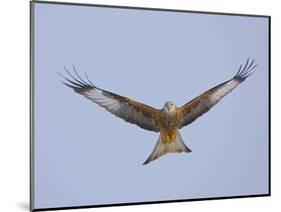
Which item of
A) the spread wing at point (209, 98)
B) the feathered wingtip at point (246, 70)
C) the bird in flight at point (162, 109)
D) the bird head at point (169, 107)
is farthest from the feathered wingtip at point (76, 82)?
the feathered wingtip at point (246, 70)

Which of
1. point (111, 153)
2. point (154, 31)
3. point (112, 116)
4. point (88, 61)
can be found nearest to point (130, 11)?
point (154, 31)

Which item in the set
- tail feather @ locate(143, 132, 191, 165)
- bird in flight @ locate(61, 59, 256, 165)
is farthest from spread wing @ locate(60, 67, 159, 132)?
tail feather @ locate(143, 132, 191, 165)

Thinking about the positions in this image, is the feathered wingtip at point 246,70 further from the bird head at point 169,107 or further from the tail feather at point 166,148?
the tail feather at point 166,148

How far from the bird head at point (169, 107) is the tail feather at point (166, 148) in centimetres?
18

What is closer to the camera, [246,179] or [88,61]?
[88,61]

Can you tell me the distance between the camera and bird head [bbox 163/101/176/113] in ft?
13.0

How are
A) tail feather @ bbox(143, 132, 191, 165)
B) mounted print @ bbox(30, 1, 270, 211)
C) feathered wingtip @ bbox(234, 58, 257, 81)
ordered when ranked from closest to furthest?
mounted print @ bbox(30, 1, 270, 211)
tail feather @ bbox(143, 132, 191, 165)
feathered wingtip @ bbox(234, 58, 257, 81)

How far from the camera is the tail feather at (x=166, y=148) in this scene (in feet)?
12.9

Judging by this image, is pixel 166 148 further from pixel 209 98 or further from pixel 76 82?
pixel 76 82

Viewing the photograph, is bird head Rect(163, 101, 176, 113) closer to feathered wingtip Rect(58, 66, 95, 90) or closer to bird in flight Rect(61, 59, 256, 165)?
bird in flight Rect(61, 59, 256, 165)

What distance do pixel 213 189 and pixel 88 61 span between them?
136 cm

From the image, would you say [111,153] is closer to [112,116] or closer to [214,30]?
[112,116]
